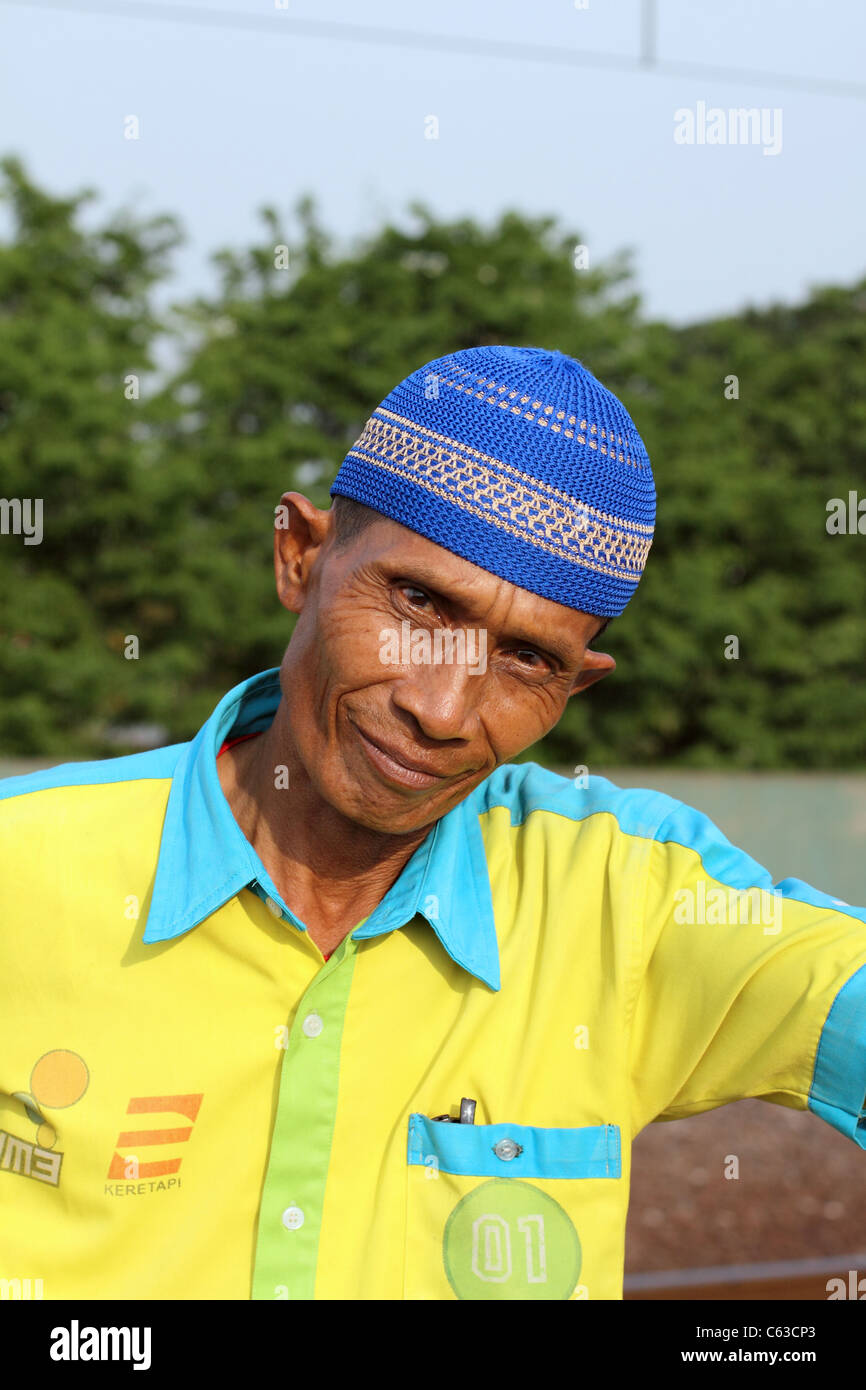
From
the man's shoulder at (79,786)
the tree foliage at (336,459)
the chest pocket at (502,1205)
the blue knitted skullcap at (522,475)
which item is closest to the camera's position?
the blue knitted skullcap at (522,475)

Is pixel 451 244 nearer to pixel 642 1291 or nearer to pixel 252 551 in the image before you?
pixel 252 551

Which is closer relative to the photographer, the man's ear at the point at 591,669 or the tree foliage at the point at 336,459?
the man's ear at the point at 591,669

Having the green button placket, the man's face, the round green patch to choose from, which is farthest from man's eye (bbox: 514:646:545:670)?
the round green patch

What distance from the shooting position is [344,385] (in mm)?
9562

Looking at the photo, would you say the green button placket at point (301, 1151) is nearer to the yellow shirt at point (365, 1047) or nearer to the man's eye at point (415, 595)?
the yellow shirt at point (365, 1047)

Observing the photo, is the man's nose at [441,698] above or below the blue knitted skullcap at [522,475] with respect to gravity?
below

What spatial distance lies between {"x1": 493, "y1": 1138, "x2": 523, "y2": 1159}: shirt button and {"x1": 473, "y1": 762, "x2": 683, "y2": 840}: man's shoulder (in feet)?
1.80

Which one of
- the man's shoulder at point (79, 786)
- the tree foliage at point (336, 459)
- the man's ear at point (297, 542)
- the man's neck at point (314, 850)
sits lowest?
the man's neck at point (314, 850)

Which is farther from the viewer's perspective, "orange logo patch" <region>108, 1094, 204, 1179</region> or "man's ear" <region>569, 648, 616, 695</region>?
"man's ear" <region>569, 648, 616, 695</region>

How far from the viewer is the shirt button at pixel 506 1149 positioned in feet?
6.65

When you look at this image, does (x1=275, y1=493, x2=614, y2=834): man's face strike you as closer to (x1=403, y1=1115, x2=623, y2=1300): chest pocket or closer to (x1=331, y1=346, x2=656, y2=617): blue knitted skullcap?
(x1=331, y1=346, x2=656, y2=617): blue knitted skullcap

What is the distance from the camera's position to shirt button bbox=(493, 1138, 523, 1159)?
79.8 inches

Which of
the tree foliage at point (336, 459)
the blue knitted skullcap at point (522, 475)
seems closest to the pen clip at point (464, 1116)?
the blue knitted skullcap at point (522, 475)
